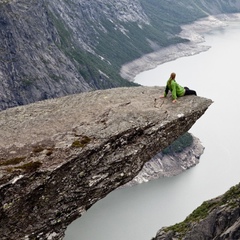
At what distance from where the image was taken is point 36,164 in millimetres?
20750

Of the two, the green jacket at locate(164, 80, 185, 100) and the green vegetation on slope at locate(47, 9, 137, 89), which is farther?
the green vegetation on slope at locate(47, 9, 137, 89)

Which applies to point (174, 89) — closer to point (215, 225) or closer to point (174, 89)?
point (174, 89)

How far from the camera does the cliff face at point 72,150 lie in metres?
20.5

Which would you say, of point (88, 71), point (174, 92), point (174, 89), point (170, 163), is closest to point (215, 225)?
point (174, 92)

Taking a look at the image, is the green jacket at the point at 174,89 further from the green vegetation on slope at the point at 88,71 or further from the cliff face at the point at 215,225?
the green vegetation on slope at the point at 88,71

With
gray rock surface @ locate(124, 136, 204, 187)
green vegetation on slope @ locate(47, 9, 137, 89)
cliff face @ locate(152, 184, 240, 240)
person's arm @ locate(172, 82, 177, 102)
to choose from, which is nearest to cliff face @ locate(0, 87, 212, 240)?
person's arm @ locate(172, 82, 177, 102)

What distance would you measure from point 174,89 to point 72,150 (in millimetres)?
7488

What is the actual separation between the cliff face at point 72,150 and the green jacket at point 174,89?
0.54 metres

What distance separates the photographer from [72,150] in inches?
854

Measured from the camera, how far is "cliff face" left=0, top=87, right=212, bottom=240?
67.3 ft

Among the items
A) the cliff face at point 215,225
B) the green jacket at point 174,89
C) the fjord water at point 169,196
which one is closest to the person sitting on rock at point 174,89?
the green jacket at point 174,89

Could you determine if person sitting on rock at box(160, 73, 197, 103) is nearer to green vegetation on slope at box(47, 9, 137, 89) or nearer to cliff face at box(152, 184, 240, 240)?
cliff face at box(152, 184, 240, 240)

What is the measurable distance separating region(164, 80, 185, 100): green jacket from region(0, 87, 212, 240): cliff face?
542 mm

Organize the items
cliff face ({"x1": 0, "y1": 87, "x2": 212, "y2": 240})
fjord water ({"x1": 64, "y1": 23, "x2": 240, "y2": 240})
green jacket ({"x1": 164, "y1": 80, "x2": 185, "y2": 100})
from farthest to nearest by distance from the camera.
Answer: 1. fjord water ({"x1": 64, "y1": 23, "x2": 240, "y2": 240})
2. green jacket ({"x1": 164, "y1": 80, "x2": 185, "y2": 100})
3. cliff face ({"x1": 0, "y1": 87, "x2": 212, "y2": 240})
